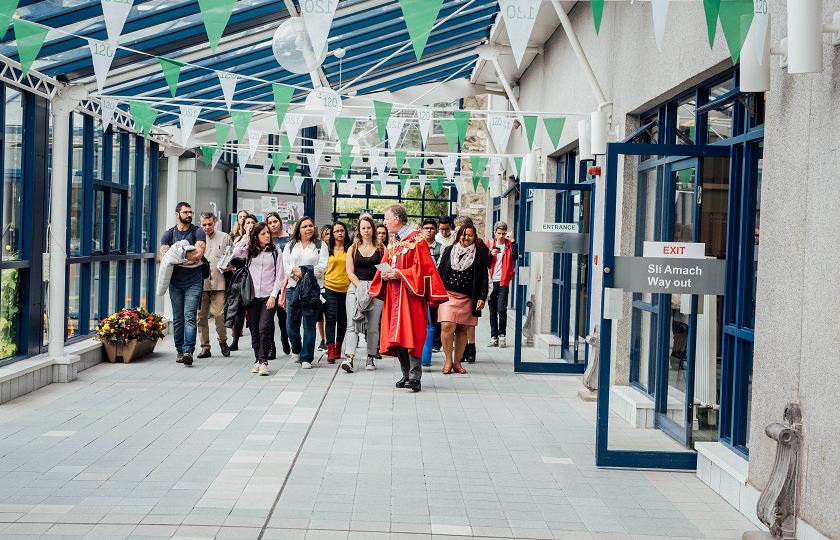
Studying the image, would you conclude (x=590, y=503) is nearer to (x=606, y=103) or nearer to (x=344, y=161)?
(x=606, y=103)

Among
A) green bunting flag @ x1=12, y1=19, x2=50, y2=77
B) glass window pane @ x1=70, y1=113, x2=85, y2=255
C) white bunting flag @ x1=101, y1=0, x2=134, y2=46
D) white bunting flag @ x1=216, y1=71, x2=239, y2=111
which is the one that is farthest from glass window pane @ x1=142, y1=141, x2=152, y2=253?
white bunting flag @ x1=101, y1=0, x2=134, y2=46

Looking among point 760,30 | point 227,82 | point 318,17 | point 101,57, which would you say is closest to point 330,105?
point 227,82

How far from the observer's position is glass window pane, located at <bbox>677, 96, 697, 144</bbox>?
18.6ft

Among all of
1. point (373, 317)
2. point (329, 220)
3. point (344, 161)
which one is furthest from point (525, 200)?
point (329, 220)

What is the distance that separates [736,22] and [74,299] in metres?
7.62

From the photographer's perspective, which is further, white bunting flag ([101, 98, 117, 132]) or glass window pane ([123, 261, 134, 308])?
glass window pane ([123, 261, 134, 308])

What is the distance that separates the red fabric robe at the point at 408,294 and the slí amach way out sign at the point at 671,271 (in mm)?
2901

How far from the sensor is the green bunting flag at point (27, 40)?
17.9 feet

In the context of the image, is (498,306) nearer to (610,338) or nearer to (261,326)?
(261,326)

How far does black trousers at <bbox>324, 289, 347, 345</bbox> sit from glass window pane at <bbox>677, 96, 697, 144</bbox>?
4427 mm

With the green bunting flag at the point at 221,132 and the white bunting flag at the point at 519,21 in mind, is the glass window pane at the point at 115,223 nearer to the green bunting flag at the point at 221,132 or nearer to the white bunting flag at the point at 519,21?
the green bunting flag at the point at 221,132

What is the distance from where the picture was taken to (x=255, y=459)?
4938 millimetres

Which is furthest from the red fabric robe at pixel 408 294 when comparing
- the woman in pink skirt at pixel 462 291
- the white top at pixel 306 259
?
the white top at pixel 306 259

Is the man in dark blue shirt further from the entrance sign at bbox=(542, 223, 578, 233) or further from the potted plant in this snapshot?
the entrance sign at bbox=(542, 223, 578, 233)
